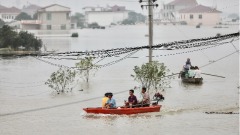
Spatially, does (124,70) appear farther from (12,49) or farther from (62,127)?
(62,127)

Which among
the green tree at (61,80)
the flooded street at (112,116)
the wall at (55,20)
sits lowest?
the flooded street at (112,116)

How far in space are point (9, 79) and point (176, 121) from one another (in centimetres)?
2490

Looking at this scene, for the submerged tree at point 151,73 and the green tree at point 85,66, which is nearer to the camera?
the submerged tree at point 151,73

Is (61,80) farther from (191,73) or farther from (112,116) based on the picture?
(112,116)

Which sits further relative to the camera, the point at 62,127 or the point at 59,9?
the point at 59,9

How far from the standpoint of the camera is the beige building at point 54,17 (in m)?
139

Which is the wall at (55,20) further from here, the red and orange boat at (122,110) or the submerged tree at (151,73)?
the red and orange boat at (122,110)

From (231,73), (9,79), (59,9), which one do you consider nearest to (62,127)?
(9,79)

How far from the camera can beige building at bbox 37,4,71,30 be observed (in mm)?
139125

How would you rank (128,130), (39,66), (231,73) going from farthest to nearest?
1. (39,66)
2. (231,73)
3. (128,130)

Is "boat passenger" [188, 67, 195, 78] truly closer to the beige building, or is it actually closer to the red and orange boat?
the red and orange boat

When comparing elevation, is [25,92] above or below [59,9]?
below

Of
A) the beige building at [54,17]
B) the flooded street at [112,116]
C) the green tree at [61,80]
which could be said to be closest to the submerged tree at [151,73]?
the flooded street at [112,116]

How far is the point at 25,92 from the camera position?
132 feet
